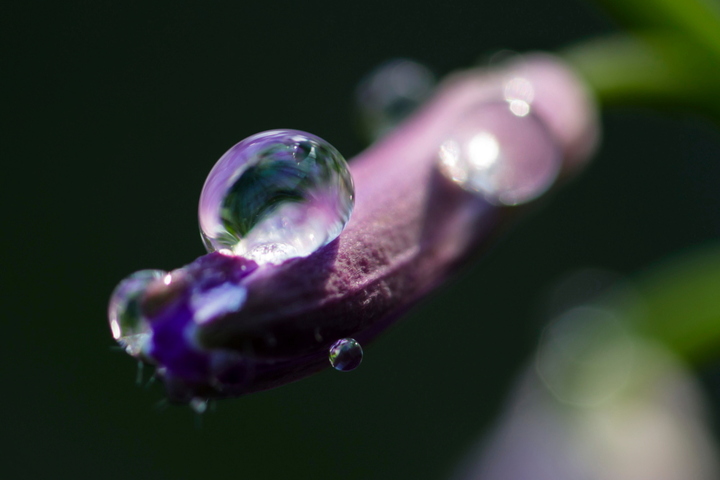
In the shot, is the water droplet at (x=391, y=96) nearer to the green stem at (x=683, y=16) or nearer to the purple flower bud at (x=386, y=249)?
the purple flower bud at (x=386, y=249)

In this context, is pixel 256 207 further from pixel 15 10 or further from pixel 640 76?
pixel 15 10

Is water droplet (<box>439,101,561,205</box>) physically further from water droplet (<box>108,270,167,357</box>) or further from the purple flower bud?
water droplet (<box>108,270,167,357</box>)

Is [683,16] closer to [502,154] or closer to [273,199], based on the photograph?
[502,154]

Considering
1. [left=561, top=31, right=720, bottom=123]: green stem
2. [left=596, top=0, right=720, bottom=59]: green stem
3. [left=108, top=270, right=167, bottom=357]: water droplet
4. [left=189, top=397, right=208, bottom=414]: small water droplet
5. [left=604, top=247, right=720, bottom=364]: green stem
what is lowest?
[left=604, top=247, right=720, bottom=364]: green stem

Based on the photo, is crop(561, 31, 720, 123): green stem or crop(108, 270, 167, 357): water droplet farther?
crop(561, 31, 720, 123): green stem

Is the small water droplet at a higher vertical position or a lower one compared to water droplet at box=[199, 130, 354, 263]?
lower

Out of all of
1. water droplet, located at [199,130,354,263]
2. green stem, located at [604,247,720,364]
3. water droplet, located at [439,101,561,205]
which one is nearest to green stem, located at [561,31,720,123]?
water droplet, located at [439,101,561,205]

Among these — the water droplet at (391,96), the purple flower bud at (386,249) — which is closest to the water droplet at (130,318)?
the purple flower bud at (386,249)
